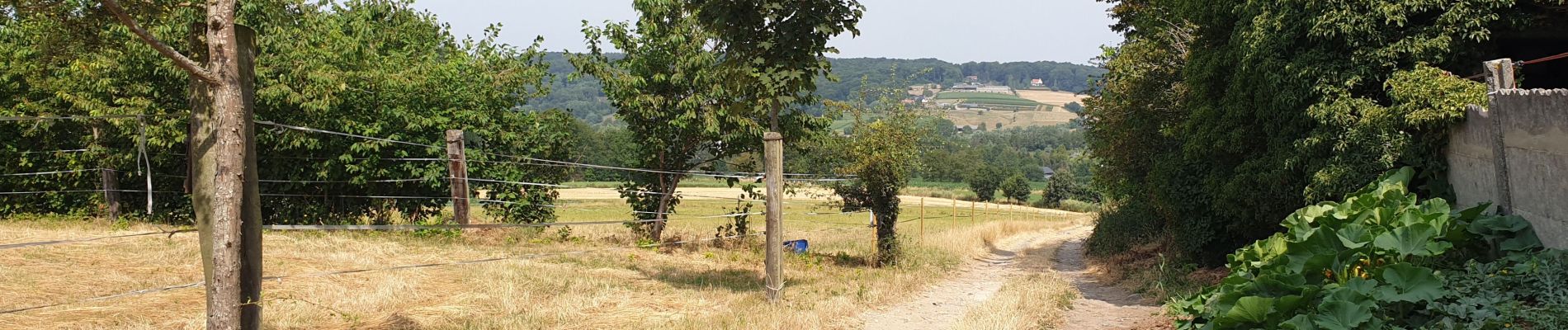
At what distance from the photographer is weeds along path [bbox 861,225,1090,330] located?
9.09m

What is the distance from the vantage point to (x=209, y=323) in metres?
4.78

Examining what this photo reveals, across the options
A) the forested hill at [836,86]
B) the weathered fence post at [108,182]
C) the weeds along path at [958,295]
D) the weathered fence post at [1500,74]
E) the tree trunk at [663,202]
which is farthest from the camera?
the forested hill at [836,86]

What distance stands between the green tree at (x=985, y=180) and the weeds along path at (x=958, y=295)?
41823 millimetres

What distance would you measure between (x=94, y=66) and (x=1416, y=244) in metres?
16.0

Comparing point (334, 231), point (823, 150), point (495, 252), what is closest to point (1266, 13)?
point (823, 150)

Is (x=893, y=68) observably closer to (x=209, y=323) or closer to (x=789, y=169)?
(x=789, y=169)

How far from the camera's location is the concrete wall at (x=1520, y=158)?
6.16 meters

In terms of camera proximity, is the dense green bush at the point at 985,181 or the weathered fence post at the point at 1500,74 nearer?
the weathered fence post at the point at 1500,74

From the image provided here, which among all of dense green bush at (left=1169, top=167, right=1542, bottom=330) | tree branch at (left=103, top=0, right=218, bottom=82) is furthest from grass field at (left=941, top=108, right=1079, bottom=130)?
tree branch at (left=103, top=0, right=218, bottom=82)

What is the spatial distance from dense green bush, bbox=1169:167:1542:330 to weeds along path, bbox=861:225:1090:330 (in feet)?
8.10

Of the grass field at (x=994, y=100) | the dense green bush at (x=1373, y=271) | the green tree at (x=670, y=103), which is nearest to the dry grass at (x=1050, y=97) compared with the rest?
the grass field at (x=994, y=100)

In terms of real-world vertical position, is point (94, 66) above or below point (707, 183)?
above

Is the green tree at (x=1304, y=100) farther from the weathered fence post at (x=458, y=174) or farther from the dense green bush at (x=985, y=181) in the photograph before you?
the dense green bush at (x=985, y=181)

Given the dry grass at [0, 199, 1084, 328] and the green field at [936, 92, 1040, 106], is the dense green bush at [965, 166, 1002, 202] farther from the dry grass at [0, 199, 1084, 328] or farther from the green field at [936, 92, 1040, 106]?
the green field at [936, 92, 1040, 106]
